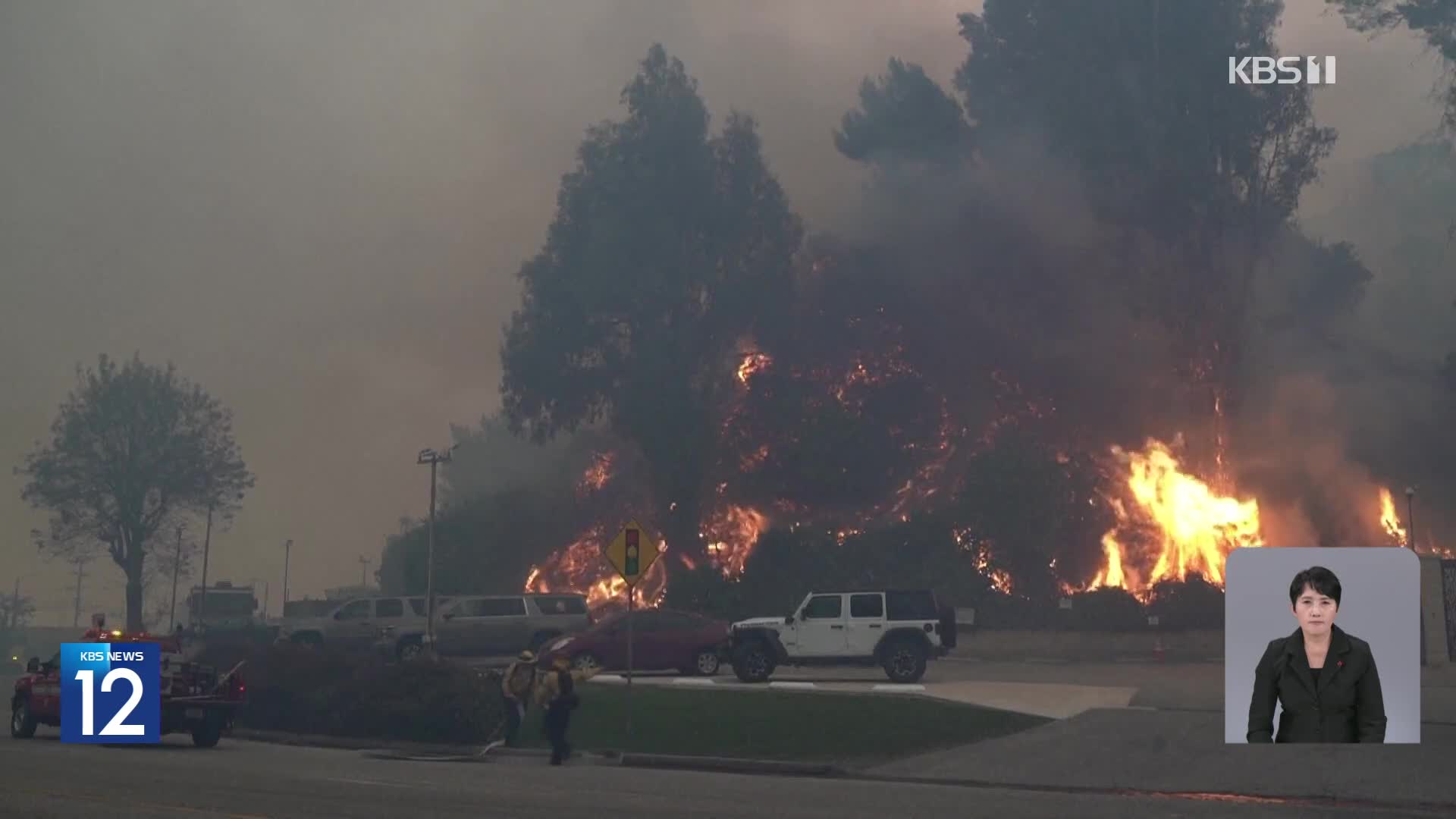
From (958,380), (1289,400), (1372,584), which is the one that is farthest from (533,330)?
(1372,584)

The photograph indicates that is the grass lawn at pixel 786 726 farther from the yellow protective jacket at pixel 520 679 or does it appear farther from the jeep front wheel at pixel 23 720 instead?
the jeep front wheel at pixel 23 720

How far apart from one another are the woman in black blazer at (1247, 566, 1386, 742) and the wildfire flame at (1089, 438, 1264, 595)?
172 ft

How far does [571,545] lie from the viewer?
74875 millimetres

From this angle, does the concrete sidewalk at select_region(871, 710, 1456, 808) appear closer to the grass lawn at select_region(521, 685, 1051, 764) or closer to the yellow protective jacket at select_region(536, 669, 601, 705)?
the grass lawn at select_region(521, 685, 1051, 764)

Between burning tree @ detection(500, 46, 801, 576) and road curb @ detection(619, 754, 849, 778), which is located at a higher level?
burning tree @ detection(500, 46, 801, 576)

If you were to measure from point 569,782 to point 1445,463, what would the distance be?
2227 inches

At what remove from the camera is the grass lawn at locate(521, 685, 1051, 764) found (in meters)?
22.4

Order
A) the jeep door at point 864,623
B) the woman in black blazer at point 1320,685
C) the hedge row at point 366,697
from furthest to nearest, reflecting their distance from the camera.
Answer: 1. the jeep door at point 864,623
2. the hedge row at point 366,697
3. the woman in black blazer at point 1320,685

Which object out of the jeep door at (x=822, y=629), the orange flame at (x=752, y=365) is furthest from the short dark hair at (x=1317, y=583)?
the orange flame at (x=752, y=365)

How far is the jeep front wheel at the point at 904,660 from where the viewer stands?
106 feet

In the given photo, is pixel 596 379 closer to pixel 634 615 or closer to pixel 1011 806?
pixel 634 615

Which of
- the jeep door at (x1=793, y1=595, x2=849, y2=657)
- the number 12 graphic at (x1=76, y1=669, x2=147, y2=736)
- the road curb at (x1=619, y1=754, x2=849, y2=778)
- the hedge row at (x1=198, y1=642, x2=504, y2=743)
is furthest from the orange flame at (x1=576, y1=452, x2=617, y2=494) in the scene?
the number 12 graphic at (x1=76, y1=669, x2=147, y2=736)

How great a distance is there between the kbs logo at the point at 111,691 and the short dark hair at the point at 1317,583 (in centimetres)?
1716

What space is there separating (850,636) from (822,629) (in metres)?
0.67
